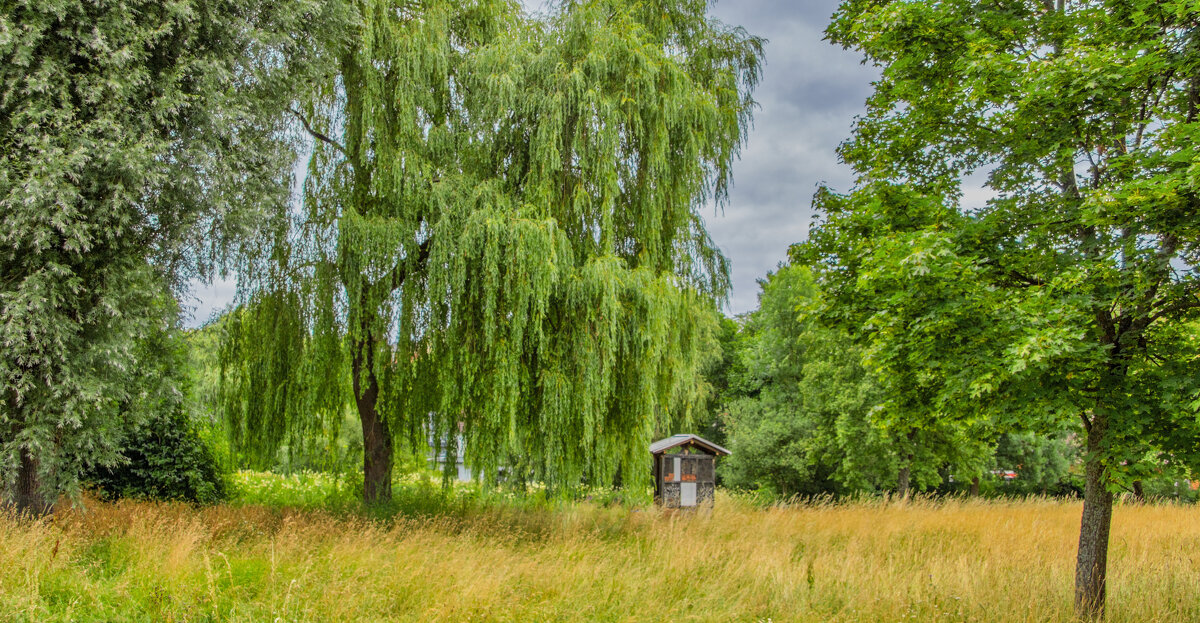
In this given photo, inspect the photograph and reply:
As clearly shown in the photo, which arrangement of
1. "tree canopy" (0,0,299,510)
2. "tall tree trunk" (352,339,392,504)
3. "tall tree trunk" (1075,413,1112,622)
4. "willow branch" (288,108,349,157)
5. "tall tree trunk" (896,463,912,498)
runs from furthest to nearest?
"tall tree trunk" (896,463,912,498), "tall tree trunk" (352,339,392,504), "willow branch" (288,108,349,157), "tree canopy" (0,0,299,510), "tall tree trunk" (1075,413,1112,622)

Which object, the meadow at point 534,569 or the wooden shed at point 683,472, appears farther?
the wooden shed at point 683,472

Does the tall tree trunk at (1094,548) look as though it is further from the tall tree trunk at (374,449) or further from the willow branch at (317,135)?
the willow branch at (317,135)

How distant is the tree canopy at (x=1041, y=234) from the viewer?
5.03 m

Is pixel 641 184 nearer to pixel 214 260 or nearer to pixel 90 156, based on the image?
pixel 214 260

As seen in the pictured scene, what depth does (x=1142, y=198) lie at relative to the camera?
4.59 metres

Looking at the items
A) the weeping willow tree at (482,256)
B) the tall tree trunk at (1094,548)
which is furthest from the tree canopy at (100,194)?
the tall tree trunk at (1094,548)

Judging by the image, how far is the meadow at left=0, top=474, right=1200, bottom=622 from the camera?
5422 millimetres

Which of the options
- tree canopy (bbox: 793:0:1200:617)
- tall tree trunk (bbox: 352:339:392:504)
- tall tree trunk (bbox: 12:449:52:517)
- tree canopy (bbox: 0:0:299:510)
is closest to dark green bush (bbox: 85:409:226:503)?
tree canopy (bbox: 0:0:299:510)

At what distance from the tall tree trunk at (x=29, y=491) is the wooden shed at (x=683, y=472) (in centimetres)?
931

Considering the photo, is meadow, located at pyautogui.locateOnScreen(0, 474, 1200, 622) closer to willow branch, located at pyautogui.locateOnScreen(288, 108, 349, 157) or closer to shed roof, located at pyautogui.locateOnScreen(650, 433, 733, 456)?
shed roof, located at pyautogui.locateOnScreen(650, 433, 733, 456)

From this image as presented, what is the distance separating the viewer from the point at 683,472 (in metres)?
13.6

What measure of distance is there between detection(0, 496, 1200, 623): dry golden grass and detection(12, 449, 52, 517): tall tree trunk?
0.24 metres

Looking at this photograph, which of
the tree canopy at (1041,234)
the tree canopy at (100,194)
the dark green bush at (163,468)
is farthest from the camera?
the dark green bush at (163,468)

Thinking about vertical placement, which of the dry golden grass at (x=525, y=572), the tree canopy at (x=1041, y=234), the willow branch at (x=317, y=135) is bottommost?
the dry golden grass at (x=525, y=572)
